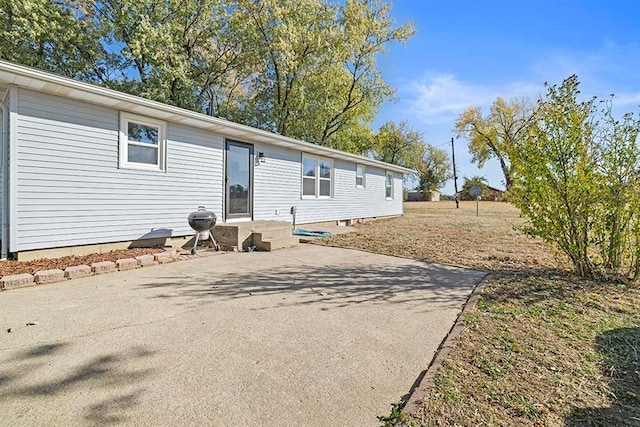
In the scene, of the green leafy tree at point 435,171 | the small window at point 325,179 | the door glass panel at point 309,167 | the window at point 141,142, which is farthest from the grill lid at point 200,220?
the green leafy tree at point 435,171

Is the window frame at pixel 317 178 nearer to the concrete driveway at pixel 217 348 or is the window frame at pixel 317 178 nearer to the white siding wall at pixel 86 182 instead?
the white siding wall at pixel 86 182

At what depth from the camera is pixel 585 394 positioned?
→ 1984 millimetres

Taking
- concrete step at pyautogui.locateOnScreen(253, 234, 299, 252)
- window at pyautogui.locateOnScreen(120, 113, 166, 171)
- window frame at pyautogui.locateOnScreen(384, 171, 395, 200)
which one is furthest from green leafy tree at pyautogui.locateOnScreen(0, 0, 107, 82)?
window frame at pyautogui.locateOnScreen(384, 171, 395, 200)

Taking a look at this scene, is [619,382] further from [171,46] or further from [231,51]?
[231,51]

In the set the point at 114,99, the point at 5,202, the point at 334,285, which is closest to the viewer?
the point at 334,285

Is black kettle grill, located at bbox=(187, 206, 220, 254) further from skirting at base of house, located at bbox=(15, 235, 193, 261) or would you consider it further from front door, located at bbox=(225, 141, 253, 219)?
front door, located at bbox=(225, 141, 253, 219)

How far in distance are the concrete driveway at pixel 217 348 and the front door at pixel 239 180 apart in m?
3.66

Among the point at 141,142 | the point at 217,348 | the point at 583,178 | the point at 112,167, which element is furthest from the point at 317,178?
the point at 217,348

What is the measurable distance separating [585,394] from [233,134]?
752 centimetres

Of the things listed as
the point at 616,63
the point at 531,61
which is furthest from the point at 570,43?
the point at 531,61

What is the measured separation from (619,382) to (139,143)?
717 centimetres

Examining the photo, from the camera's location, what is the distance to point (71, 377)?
2.03m

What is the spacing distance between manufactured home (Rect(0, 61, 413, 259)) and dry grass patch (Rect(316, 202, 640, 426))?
578cm

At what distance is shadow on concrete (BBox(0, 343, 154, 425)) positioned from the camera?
69.9 inches
